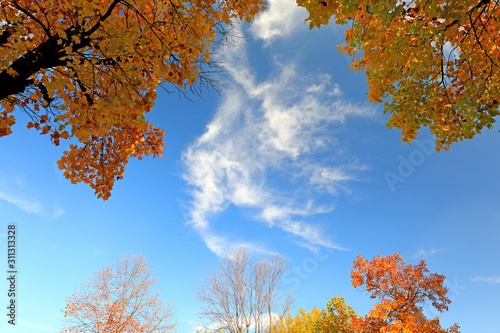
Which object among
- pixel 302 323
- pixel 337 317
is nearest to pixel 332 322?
pixel 337 317

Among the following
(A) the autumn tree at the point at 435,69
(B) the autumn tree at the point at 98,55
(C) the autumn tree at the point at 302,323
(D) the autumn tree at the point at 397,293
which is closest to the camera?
(B) the autumn tree at the point at 98,55

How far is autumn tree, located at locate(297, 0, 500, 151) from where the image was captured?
168 inches

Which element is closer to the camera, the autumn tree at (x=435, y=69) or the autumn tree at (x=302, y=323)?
the autumn tree at (x=435, y=69)

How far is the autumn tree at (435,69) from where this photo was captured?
427cm

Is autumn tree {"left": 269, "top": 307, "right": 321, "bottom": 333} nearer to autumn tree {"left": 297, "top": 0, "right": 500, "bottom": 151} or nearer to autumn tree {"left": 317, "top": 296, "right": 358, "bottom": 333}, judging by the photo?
autumn tree {"left": 317, "top": 296, "right": 358, "bottom": 333}

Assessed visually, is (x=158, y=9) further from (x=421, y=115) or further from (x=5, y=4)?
(x=421, y=115)

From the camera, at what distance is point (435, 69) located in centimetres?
507

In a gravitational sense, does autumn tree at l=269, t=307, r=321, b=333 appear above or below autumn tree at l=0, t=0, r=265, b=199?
below

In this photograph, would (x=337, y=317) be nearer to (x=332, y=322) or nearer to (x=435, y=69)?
(x=332, y=322)

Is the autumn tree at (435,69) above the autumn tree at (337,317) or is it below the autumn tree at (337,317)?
above

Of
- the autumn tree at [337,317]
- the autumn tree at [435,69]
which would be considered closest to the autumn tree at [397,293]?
the autumn tree at [337,317]

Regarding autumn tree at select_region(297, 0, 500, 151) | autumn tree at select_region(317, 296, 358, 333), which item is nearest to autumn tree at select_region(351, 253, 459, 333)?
autumn tree at select_region(317, 296, 358, 333)

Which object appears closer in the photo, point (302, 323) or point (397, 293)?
point (397, 293)

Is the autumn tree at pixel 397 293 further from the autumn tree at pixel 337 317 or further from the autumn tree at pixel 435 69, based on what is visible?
the autumn tree at pixel 435 69
